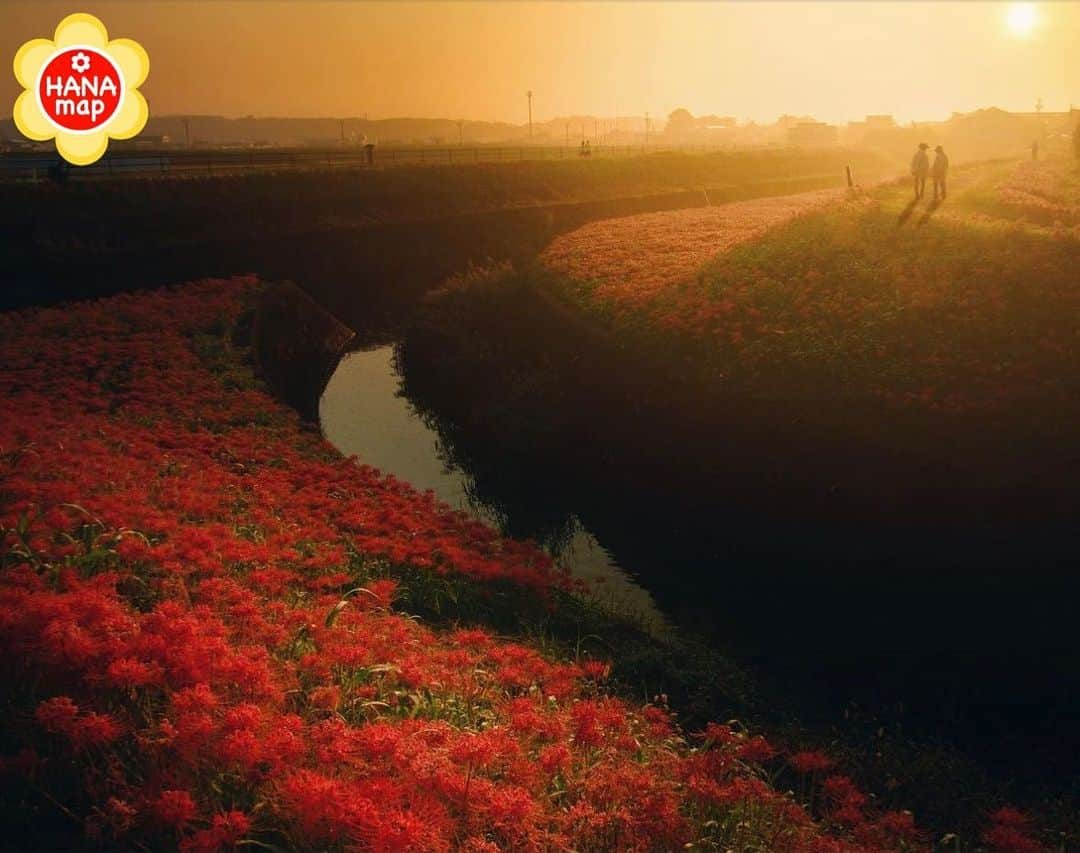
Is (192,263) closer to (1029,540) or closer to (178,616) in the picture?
(178,616)

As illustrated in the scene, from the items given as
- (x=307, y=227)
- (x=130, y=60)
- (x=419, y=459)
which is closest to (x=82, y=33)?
(x=130, y=60)

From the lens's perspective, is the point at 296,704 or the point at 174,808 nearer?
the point at 174,808

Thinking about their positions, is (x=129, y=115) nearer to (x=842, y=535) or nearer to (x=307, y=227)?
(x=842, y=535)

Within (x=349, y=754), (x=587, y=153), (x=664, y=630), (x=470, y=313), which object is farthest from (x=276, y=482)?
(x=587, y=153)

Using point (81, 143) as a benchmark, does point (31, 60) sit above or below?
above

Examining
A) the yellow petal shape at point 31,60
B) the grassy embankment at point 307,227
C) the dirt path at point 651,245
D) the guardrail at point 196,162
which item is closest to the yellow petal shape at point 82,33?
the yellow petal shape at point 31,60

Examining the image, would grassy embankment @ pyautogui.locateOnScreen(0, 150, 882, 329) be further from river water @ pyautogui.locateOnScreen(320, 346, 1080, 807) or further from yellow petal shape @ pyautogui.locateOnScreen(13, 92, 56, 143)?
river water @ pyautogui.locateOnScreen(320, 346, 1080, 807)

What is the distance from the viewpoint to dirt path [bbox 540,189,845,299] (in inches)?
1232

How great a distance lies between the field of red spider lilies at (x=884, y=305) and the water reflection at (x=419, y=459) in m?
7.90

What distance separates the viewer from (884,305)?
2053 centimetres

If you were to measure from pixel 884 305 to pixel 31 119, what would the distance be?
71.3 ft

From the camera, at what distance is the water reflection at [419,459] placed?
13.4 metres

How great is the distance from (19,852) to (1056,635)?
41.0 ft

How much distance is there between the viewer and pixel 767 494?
15680 millimetres
